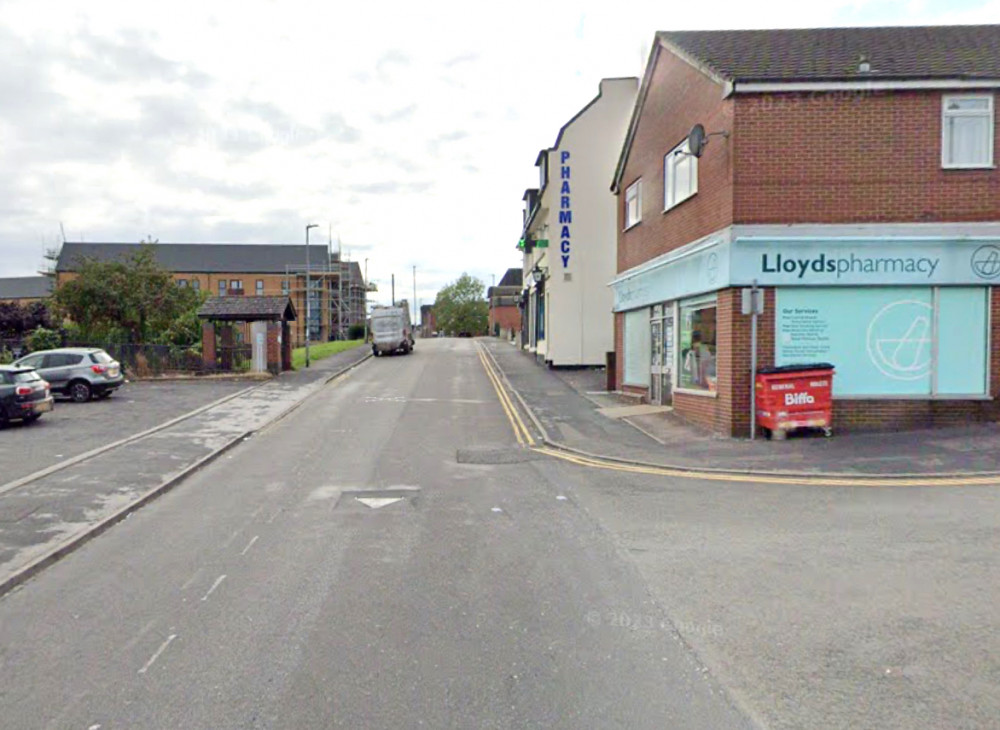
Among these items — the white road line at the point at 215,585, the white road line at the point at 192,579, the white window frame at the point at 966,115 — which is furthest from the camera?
the white window frame at the point at 966,115

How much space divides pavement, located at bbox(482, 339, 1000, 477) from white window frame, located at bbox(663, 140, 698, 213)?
15.8 feet

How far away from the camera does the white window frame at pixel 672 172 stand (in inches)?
635

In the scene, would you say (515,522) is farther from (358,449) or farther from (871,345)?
(871,345)

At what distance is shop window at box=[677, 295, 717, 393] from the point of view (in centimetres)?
1514

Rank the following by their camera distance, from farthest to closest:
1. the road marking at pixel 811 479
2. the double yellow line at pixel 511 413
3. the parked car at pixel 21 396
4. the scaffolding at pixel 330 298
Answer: the scaffolding at pixel 330 298
the parked car at pixel 21 396
the double yellow line at pixel 511 413
the road marking at pixel 811 479

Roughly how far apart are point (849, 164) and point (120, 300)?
28.6m

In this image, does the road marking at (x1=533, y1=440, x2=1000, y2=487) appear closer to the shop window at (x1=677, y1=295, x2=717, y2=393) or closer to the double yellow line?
the double yellow line

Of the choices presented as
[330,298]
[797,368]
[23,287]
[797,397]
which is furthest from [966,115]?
[23,287]

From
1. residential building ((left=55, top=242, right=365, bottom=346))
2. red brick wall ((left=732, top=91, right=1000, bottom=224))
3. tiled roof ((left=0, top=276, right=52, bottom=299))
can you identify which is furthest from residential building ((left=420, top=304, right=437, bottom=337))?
red brick wall ((left=732, top=91, right=1000, bottom=224))

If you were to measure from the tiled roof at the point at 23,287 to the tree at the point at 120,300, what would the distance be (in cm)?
9075

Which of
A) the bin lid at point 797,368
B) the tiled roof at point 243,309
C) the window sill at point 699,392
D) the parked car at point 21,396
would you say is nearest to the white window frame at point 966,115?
the bin lid at point 797,368

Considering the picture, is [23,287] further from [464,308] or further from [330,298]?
[464,308]

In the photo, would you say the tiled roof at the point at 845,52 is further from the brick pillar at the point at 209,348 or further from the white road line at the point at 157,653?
the brick pillar at the point at 209,348

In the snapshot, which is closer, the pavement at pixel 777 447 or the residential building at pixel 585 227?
the pavement at pixel 777 447
